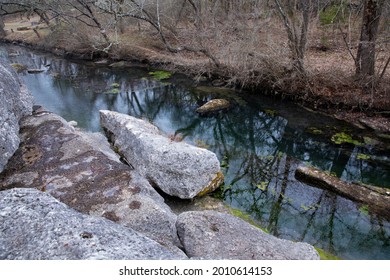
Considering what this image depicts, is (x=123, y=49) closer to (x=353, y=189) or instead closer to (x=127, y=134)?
(x=127, y=134)

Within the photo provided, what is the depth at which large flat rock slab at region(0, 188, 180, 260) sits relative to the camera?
302 centimetres

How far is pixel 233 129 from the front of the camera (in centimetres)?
1215

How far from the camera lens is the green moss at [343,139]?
10280 mm

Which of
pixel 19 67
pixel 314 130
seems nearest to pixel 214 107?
pixel 314 130

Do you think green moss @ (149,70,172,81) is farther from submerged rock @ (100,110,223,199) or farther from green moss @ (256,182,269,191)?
green moss @ (256,182,269,191)

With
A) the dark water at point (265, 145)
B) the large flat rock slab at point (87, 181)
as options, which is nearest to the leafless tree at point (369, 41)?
the dark water at point (265, 145)

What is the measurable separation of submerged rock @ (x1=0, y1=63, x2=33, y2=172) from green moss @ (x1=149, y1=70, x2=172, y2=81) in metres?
10.2

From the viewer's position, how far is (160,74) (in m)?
18.8

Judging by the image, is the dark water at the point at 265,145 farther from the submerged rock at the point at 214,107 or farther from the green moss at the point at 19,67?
the green moss at the point at 19,67

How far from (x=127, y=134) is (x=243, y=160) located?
3.62m

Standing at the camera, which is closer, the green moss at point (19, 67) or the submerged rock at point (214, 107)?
the submerged rock at point (214, 107)

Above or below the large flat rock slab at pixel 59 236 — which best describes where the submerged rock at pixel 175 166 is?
below

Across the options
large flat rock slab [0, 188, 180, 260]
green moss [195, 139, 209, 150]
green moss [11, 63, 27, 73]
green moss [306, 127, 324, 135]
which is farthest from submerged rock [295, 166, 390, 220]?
green moss [11, 63, 27, 73]

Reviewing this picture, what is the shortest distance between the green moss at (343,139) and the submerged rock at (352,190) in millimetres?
2734
